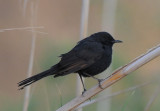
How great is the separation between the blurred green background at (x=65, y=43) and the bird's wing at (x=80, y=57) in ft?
4.42

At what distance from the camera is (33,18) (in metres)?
3.14

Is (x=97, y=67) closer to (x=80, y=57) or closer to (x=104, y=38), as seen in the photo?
(x=80, y=57)

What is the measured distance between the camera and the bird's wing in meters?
3.44

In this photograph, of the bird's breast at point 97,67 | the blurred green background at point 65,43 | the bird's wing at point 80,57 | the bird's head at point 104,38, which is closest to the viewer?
the bird's wing at point 80,57

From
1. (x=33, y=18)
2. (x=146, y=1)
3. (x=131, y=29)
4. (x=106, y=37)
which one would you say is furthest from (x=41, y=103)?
(x=146, y=1)

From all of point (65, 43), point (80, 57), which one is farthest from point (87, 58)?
point (65, 43)

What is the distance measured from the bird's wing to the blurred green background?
1.35 metres

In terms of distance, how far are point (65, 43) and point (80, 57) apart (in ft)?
10.4

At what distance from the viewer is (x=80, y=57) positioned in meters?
3.61

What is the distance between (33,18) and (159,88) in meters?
0.86

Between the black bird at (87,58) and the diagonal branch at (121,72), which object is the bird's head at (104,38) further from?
the diagonal branch at (121,72)

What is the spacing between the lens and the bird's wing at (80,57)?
11.3 ft

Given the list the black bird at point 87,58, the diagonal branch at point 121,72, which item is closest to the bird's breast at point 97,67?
the black bird at point 87,58

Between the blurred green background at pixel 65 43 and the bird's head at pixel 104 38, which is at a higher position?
the bird's head at pixel 104 38
